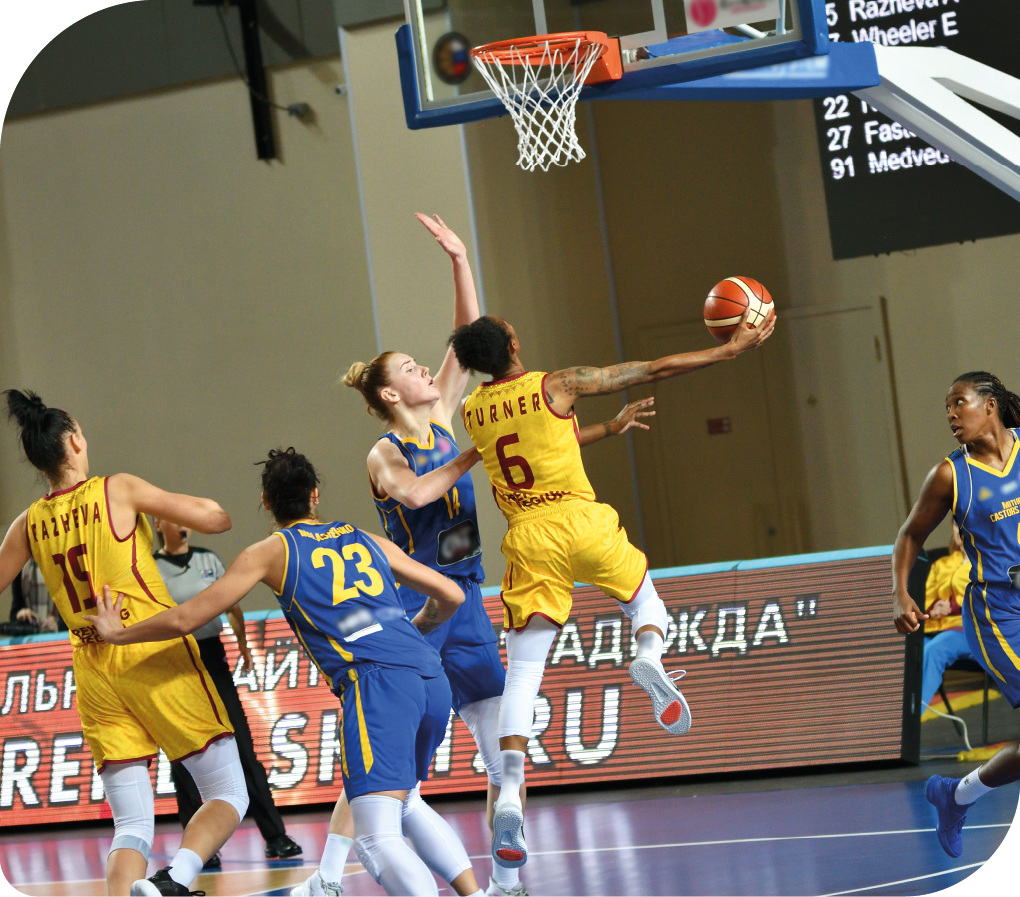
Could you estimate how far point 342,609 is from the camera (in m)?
4.30

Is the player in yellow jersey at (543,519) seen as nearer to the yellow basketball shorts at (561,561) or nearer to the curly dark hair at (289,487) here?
the yellow basketball shorts at (561,561)

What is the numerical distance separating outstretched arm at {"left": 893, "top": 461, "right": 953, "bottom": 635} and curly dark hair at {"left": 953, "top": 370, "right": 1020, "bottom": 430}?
318mm

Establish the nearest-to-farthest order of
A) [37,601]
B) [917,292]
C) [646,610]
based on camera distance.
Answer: [646,610] → [37,601] → [917,292]

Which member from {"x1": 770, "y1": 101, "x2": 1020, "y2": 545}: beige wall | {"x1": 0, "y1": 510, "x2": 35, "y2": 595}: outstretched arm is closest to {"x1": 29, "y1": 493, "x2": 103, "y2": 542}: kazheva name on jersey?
{"x1": 0, "y1": 510, "x2": 35, "y2": 595}: outstretched arm

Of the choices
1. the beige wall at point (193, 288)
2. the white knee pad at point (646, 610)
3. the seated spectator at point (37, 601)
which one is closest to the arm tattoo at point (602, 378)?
the white knee pad at point (646, 610)

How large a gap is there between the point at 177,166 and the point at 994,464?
33.6 ft

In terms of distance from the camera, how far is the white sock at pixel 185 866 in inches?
182

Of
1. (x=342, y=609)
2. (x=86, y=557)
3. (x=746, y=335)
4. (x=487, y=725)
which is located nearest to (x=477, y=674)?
(x=487, y=725)

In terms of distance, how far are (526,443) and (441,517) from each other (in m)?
0.57

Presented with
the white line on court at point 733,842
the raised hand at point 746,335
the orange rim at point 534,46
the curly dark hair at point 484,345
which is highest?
the orange rim at point 534,46

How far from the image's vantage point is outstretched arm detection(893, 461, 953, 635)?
5004 millimetres

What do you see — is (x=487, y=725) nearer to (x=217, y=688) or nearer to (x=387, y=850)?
(x=387, y=850)

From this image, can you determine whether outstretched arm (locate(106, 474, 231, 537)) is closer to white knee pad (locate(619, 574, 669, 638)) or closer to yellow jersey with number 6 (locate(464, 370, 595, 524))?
yellow jersey with number 6 (locate(464, 370, 595, 524))

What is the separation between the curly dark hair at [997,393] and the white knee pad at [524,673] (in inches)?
75.5
